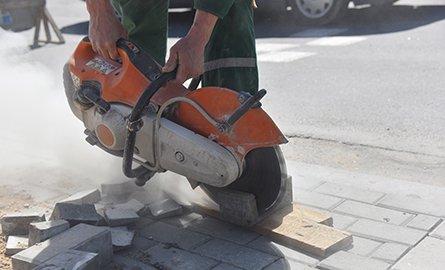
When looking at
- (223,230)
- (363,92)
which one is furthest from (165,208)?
(363,92)

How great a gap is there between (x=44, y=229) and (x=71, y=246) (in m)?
0.23

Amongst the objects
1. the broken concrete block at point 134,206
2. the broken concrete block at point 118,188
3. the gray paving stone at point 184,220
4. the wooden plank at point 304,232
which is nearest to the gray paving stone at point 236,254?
the wooden plank at point 304,232

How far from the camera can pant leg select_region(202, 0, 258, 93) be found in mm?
3580

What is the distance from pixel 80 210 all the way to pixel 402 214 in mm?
1570

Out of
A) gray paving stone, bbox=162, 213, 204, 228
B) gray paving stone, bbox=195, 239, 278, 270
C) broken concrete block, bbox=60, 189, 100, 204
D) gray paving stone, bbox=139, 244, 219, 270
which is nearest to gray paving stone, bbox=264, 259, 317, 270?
gray paving stone, bbox=195, 239, 278, 270

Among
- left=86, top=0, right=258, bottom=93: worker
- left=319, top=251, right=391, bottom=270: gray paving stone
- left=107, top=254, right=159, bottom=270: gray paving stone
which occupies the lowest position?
left=107, top=254, right=159, bottom=270: gray paving stone

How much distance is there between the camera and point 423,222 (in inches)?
140

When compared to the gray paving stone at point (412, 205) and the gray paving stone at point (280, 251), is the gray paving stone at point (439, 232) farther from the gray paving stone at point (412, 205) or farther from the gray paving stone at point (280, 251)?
the gray paving stone at point (280, 251)

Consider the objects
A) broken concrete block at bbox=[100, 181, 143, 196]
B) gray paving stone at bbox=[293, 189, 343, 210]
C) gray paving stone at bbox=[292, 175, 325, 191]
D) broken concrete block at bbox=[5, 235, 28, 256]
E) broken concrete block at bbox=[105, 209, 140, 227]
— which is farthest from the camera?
gray paving stone at bbox=[292, 175, 325, 191]

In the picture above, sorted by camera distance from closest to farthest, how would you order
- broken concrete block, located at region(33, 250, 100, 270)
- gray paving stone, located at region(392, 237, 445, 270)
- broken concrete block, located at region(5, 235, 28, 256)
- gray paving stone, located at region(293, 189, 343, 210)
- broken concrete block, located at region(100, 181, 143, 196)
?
broken concrete block, located at region(33, 250, 100, 270), gray paving stone, located at region(392, 237, 445, 270), broken concrete block, located at region(5, 235, 28, 256), gray paving stone, located at region(293, 189, 343, 210), broken concrete block, located at region(100, 181, 143, 196)

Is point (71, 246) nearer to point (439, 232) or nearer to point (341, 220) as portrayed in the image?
point (341, 220)

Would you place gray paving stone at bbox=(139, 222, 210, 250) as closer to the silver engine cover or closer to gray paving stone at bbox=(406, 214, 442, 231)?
the silver engine cover

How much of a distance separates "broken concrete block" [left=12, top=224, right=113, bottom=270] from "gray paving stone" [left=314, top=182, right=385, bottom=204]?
1.35 metres

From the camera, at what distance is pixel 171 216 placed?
3.74 meters
